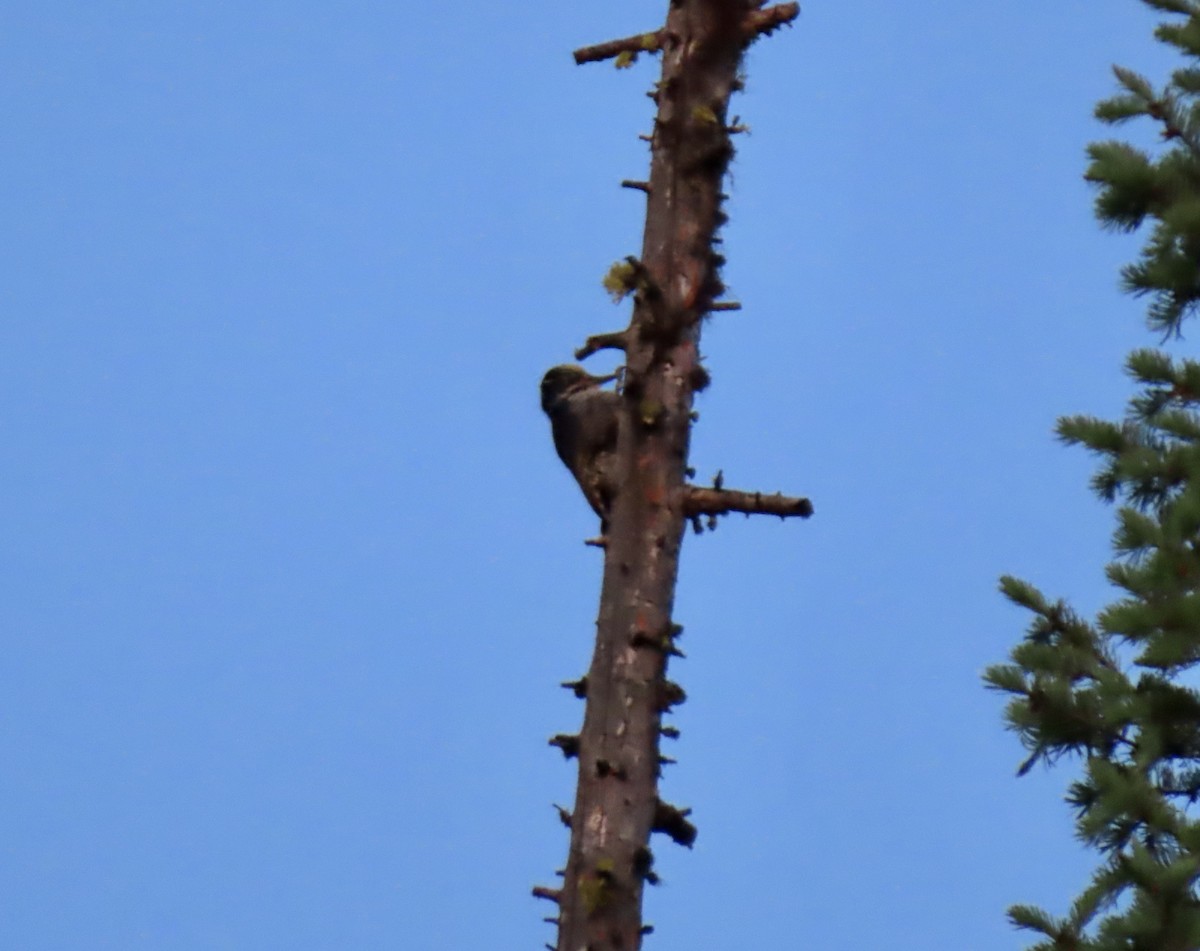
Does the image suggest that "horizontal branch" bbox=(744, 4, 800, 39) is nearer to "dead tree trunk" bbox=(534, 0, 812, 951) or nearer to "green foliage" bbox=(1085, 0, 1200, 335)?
"dead tree trunk" bbox=(534, 0, 812, 951)

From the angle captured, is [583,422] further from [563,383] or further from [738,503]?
[738,503]

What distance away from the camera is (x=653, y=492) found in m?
4.74

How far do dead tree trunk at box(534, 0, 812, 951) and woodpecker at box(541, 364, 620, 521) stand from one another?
254cm

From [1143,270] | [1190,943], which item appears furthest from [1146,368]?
[1190,943]

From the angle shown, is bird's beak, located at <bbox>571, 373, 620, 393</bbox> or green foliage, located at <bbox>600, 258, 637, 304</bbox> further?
bird's beak, located at <bbox>571, 373, 620, 393</bbox>

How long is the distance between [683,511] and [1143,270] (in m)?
3.48

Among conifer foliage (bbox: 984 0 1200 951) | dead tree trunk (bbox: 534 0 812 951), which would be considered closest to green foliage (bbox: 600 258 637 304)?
dead tree trunk (bbox: 534 0 812 951)

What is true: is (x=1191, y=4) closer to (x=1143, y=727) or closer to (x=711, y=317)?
(x=1143, y=727)

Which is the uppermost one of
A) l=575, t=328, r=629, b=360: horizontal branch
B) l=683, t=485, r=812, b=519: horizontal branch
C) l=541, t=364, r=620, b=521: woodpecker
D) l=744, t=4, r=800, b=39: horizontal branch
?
l=541, t=364, r=620, b=521: woodpecker

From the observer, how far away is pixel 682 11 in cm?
511

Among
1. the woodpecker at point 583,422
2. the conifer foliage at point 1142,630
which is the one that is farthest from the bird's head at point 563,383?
the conifer foliage at point 1142,630

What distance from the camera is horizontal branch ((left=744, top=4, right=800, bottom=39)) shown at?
507 centimetres

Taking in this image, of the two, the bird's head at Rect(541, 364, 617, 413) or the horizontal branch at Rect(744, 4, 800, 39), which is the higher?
the bird's head at Rect(541, 364, 617, 413)

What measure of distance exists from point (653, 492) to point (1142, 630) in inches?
92.4
